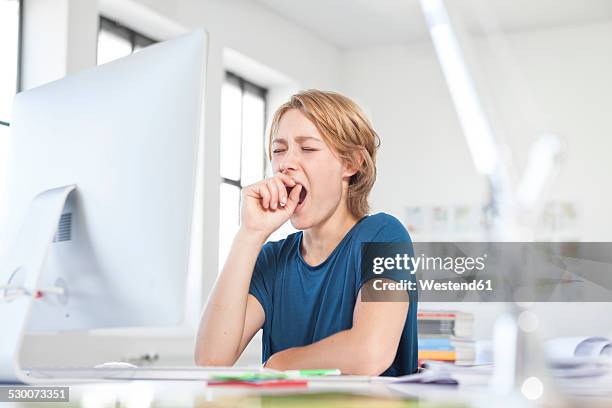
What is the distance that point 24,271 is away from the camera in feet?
3.50

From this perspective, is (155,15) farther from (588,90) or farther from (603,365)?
(603,365)

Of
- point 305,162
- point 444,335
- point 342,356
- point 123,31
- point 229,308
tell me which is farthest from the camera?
point 123,31

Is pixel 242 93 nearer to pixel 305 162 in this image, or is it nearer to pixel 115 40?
pixel 115 40

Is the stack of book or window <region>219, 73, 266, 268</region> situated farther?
window <region>219, 73, 266, 268</region>

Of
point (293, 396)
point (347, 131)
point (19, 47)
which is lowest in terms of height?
point (293, 396)

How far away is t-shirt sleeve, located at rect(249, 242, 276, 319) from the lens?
1.70 m

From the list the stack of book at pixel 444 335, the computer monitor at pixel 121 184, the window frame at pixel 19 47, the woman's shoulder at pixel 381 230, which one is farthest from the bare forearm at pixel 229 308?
the window frame at pixel 19 47

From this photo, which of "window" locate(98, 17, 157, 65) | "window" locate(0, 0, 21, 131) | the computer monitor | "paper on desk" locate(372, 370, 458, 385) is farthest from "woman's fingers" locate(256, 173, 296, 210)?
"window" locate(98, 17, 157, 65)

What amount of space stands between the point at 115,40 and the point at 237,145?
124 centimetres

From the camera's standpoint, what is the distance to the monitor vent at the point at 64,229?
3.71 ft

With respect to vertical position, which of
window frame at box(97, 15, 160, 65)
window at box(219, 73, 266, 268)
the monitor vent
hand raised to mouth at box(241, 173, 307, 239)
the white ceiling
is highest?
the white ceiling

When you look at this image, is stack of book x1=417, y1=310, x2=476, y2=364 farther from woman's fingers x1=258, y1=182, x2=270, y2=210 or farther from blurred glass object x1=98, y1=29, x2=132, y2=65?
blurred glass object x1=98, y1=29, x2=132, y2=65

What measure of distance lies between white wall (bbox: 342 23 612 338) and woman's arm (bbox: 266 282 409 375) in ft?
12.1

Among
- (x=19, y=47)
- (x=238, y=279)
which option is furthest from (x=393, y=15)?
(x=238, y=279)
